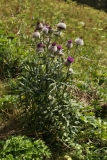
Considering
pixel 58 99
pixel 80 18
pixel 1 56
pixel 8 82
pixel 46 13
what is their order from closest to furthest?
pixel 58 99
pixel 8 82
pixel 1 56
pixel 46 13
pixel 80 18

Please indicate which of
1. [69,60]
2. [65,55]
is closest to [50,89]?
[69,60]

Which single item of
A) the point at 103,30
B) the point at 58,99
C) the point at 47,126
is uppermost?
the point at 58,99

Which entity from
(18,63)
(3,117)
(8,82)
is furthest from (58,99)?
(18,63)

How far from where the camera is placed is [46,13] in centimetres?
941

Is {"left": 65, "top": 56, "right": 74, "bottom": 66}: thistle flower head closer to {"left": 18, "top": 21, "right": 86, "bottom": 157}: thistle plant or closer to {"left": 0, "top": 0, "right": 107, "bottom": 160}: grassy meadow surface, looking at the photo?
{"left": 18, "top": 21, "right": 86, "bottom": 157}: thistle plant

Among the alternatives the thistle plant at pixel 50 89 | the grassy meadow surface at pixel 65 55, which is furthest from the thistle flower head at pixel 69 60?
the grassy meadow surface at pixel 65 55

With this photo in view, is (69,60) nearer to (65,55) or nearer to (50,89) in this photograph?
(50,89)

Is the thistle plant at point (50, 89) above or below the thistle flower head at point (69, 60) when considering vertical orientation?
below

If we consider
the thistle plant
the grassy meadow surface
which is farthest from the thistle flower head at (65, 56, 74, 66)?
the grassy meadow surface

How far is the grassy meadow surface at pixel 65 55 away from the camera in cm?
401

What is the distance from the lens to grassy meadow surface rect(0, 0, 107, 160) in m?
4.01

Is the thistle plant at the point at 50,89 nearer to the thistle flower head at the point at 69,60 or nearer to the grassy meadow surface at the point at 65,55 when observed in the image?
the thistle flower head at the point at 69,60

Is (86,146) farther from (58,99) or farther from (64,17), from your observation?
(64,17)

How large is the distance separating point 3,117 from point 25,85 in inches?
28.9
